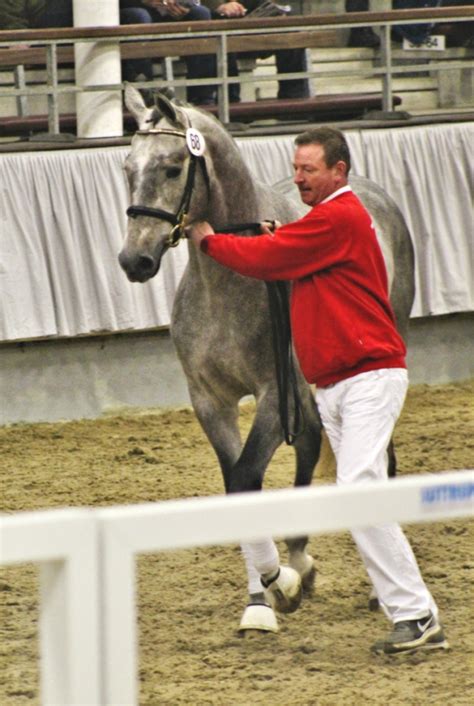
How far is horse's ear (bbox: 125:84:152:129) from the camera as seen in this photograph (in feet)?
17.8

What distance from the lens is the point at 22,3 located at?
1191 centimetres

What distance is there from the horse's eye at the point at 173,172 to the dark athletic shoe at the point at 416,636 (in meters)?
1.84

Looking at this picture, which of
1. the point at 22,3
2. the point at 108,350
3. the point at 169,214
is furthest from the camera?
the point at 22,3

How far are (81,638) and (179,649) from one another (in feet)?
10.1

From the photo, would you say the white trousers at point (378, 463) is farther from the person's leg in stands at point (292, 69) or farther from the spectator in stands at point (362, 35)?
the spectator in stands at point (362, 35)

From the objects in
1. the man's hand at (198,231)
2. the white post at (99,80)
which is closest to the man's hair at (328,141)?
the man's hand at (198,231)

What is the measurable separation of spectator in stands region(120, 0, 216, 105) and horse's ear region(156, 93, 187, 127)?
642 cm

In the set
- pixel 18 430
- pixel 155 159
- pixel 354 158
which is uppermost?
pixel 155 159

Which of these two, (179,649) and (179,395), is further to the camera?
(179,395)

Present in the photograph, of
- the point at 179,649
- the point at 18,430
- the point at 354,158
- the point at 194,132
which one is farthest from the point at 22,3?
the point at 179,649

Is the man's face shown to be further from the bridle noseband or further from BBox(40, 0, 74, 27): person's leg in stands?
BBox(40, 0, 74, 27): person's leg in stands

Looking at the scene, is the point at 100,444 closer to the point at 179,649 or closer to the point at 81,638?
the point at 179,649

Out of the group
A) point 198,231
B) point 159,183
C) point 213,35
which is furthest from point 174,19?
point 198,231

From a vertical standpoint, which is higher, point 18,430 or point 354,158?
point 354,158
